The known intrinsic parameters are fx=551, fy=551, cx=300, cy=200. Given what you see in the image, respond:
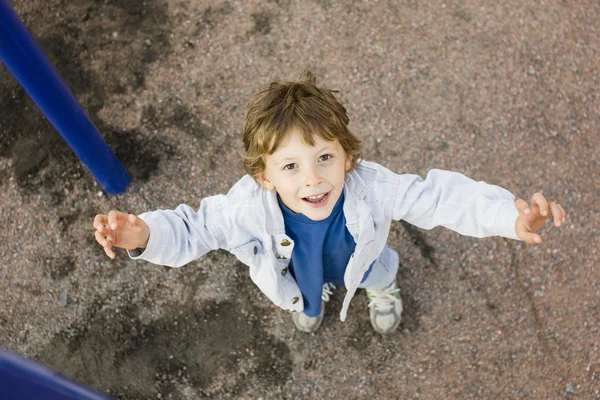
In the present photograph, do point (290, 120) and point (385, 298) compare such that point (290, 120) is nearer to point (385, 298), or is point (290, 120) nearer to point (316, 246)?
point (316, 246)

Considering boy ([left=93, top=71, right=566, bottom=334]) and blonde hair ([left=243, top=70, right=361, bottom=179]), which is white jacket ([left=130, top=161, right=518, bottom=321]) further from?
blonde hair ([left=243, top=70, right=361, bottom=179])

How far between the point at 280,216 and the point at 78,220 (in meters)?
1.65

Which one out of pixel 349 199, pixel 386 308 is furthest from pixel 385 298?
pixel 349 199

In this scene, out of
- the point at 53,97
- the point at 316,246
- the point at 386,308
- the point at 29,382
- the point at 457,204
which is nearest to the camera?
the point at 29,382

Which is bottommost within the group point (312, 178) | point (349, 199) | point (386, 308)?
point (386, 308)

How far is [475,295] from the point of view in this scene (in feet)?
9.43

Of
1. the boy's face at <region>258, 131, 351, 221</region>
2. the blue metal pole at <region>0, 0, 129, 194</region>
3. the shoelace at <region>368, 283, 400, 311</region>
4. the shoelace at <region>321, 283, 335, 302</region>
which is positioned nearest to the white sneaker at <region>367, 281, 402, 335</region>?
the shoelace at <region>368, 283, 400, 311</region>

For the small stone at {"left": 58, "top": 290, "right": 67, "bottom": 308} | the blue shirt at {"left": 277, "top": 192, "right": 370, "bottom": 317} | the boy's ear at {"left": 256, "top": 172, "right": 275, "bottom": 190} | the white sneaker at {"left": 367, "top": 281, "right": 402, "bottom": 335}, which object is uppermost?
the boy's ear at {"left": 256, "top": 172, "right": 275, "bottom": 190}

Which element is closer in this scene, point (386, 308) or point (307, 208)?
point (307, 208)

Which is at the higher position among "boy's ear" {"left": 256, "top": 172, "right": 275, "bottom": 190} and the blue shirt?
"boy's ear" {"left": 256, "top": 172, "right": 275, "bottom": 190}

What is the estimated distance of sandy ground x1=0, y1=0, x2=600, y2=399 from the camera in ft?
9.10

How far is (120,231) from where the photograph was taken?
180 centimetres

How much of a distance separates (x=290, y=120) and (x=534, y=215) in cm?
84

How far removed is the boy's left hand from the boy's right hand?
1.23m
